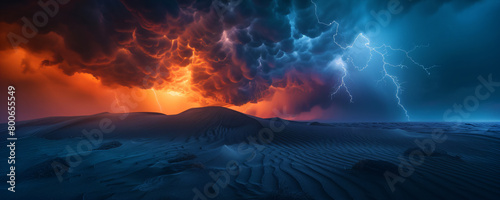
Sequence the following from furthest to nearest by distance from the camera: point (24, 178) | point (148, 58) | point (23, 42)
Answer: point (148, 58) → point (23, 42) → point (24, 178)

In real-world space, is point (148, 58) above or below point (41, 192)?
above

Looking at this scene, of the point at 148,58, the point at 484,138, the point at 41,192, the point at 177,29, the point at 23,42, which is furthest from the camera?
the point at 148,58

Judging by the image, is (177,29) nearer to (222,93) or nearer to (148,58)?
(148,58)

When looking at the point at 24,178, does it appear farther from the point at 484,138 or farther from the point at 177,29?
the point at 177,29

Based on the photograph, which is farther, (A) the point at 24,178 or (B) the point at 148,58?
(B) the point at 148,58

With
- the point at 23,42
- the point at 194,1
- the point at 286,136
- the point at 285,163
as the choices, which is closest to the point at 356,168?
the point at 285,163

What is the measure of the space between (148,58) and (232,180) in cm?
1717

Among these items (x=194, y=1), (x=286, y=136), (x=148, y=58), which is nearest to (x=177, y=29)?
(x=194, y=1)

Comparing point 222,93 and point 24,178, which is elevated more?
point 222,93

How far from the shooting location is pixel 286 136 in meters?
7.09

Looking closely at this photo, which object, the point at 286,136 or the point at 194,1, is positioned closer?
the point at 286,136

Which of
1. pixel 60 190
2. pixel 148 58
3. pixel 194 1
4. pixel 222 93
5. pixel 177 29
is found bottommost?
pixel 60 190

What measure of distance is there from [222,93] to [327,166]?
2515cm

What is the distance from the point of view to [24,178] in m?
2.38
